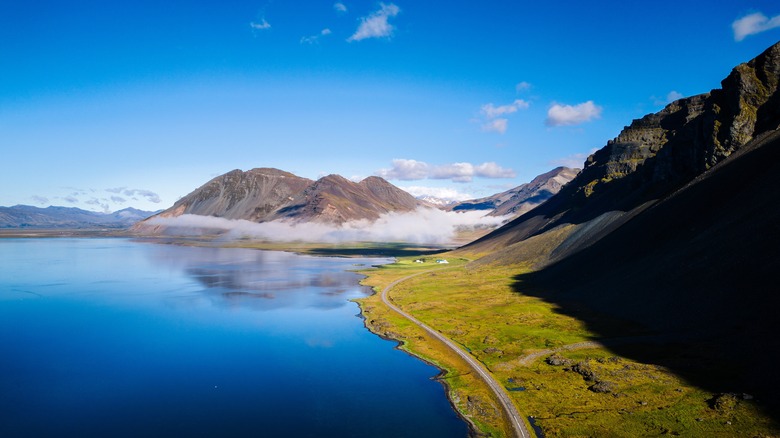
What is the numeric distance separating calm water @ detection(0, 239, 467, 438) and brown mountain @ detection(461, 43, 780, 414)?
104 ft

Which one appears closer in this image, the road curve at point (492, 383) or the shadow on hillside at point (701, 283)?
the road curve at point (492, 383)

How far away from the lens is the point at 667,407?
46281 millimetres

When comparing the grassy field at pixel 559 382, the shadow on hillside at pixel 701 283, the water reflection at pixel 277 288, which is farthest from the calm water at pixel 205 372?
the shadow on hillside at pixel 701 283

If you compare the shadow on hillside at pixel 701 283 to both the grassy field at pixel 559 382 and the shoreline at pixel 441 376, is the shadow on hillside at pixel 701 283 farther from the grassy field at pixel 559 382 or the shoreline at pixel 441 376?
the shoreline at pixel 441 376

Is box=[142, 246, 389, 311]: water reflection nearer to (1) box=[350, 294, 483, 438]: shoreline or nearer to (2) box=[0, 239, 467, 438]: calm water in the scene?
(2) box=[0, 239, 467, 438]: calm water

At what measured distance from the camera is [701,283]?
73.3 m

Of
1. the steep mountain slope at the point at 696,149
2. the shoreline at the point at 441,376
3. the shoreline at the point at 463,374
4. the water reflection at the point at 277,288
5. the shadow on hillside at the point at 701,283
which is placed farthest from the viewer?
the water reflection at the point at 277,288

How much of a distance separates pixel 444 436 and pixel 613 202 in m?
143

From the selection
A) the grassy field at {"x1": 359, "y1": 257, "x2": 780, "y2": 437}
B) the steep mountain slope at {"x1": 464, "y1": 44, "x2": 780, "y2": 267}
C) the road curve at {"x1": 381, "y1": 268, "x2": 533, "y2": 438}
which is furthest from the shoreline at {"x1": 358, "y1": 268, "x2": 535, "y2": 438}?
the steep mountain slope at {"x1": 464, "y1": 44, "x2": 780, "y2": 267}

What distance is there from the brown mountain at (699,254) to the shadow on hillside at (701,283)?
0.75ft

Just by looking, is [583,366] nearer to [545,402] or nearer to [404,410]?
[545,402]

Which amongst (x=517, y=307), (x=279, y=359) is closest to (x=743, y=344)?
(x=517, y=307)

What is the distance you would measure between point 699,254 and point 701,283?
10597 millimetres

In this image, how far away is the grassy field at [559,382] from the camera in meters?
43.3
